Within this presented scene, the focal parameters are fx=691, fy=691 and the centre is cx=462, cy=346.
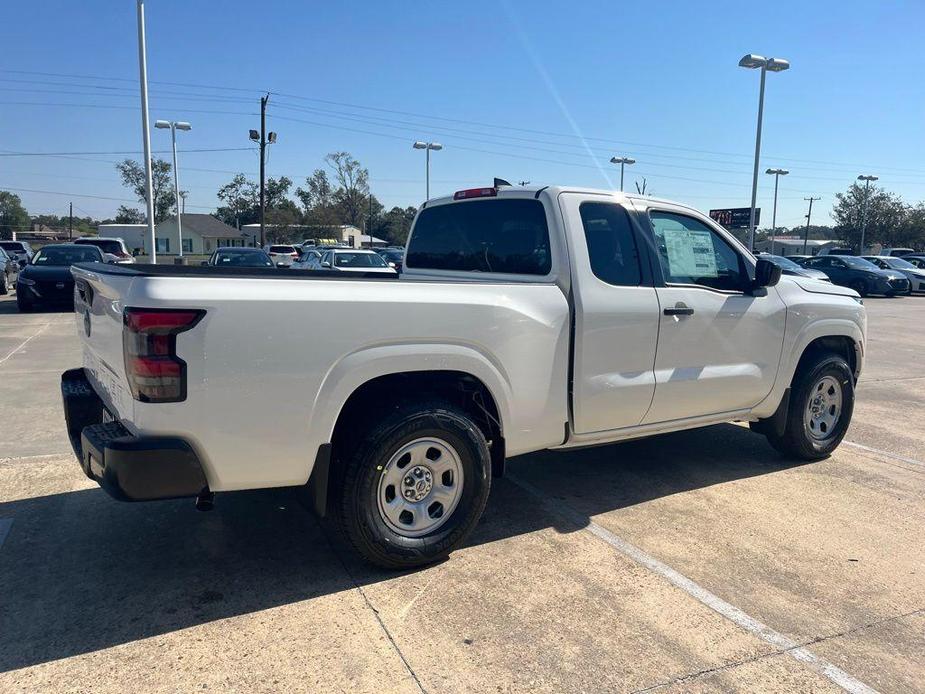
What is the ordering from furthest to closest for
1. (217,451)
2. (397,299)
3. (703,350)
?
(703,350) → (397,299) → (217,451)

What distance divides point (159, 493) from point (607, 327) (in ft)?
8.39

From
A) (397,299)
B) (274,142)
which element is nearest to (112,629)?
(397,299)

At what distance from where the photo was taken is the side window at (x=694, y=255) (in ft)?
15.0

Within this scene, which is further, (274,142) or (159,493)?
(274,142)

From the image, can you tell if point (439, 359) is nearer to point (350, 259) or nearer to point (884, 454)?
point (884, 454)

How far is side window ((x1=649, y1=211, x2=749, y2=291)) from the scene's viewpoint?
4.58m

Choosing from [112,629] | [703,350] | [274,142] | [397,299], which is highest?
[274,142]

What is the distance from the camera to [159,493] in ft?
9.59

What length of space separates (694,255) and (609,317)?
1.09m

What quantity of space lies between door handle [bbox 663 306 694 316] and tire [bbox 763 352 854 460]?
5.06 feet

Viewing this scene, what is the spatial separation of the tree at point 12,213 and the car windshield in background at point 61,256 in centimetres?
10485

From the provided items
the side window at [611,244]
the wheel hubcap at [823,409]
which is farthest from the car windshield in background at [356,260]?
the side window at [611,244]

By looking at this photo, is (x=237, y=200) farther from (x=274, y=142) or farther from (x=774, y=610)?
(x=774, y=610)

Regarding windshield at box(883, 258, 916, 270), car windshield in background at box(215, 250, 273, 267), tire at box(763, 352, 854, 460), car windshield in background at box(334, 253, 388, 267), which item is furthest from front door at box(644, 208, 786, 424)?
windshield at box(883, 258, 916, 270)
